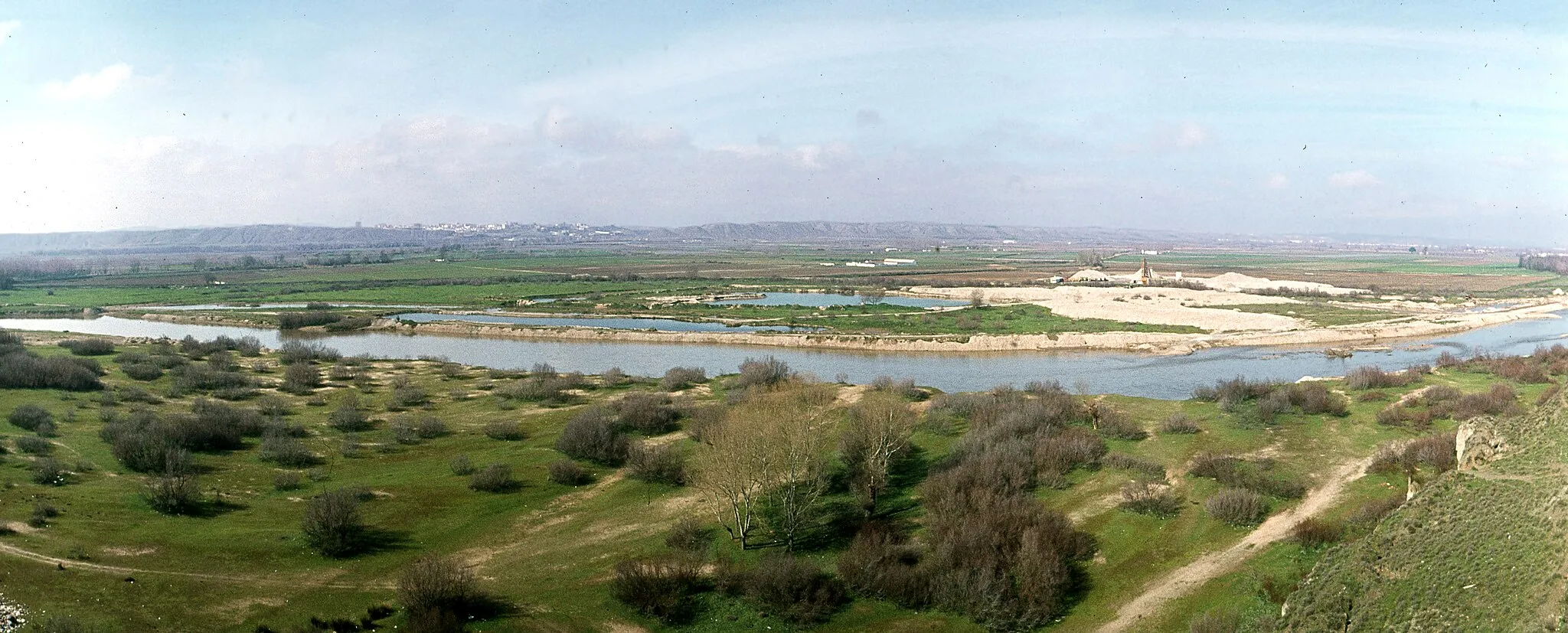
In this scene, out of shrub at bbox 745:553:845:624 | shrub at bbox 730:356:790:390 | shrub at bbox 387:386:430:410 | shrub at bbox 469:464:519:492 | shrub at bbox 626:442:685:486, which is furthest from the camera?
shrub at bbox 387:386:430:410

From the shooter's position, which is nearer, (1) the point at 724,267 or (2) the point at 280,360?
(2) the point at 280,360

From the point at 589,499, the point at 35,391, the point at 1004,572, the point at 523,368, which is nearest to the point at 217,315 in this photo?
the point at 523,368

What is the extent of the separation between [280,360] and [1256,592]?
54685 millimetres

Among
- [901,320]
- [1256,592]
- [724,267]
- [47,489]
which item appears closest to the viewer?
[1256,592]

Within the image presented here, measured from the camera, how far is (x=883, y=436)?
2436 centimetres

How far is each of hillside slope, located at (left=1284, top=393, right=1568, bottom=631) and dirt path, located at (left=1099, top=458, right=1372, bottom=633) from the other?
7.38ft

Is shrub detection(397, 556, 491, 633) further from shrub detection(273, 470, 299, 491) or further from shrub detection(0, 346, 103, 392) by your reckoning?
shrub detection(0, 346, 103, 392)

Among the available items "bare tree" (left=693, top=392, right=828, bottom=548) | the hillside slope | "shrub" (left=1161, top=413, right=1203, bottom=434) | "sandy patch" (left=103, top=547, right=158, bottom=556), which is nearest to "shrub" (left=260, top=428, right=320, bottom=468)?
"sandy patch" (left=103, top=547, right=158, bottom=556)

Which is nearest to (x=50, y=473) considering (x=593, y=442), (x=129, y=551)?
(x=129, y=551)

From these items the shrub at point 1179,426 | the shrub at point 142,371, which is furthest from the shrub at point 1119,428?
the shrub at point 142,371

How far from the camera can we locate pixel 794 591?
17781 mm

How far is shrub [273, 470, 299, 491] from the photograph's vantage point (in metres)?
24.7

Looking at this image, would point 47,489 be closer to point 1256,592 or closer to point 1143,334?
point 1256,592

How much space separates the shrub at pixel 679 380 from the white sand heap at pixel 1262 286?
3373 inches
